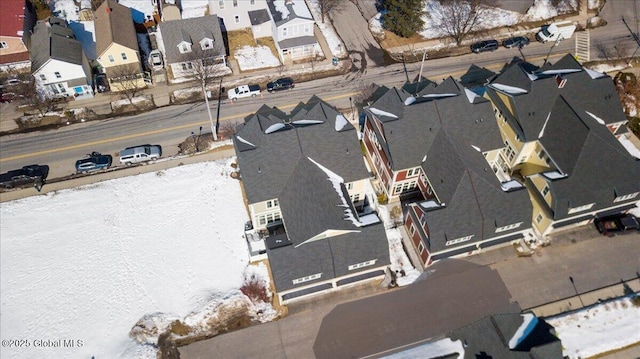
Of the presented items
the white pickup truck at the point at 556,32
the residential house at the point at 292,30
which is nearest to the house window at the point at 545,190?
the white pickup truck at the point at 556,32

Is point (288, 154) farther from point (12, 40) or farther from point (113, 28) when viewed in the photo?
point (12, 40)

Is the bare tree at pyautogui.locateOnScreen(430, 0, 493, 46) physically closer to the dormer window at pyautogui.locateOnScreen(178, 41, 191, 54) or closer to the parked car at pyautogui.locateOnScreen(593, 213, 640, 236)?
the parked car at pyautogui.locateOnScreen(593, 213, 640, 236)

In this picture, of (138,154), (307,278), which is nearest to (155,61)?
(138,154)

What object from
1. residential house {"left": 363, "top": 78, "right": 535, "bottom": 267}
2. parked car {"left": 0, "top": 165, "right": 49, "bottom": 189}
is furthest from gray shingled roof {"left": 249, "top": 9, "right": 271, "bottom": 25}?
parked car {"left": 0, "top": 165, "right": 49, "bottom": 189}

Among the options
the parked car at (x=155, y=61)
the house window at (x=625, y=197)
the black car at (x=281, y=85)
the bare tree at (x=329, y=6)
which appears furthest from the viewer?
the bare tree at (x=329, y=6)

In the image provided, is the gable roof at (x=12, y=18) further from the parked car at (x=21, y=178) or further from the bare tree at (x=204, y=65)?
the bare tree at (x=204, y=65)
